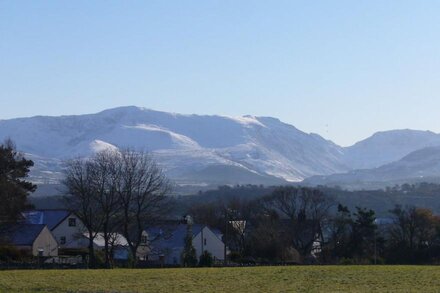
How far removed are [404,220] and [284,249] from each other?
1702cm

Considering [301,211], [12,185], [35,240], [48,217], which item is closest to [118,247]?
[35,240]

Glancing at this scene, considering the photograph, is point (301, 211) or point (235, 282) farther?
point (301, 211)

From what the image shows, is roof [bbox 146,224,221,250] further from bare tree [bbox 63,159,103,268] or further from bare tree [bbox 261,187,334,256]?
bare tree [bbox 63,159,103,268]

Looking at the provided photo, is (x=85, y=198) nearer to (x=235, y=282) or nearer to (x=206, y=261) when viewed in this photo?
(x=206, y=261)

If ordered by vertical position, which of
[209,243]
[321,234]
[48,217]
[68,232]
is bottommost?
[209,243]

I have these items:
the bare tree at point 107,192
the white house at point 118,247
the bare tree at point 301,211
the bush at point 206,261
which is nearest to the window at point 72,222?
the white house at point 118,247

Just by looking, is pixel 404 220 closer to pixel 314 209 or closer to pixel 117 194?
pixel 314 209

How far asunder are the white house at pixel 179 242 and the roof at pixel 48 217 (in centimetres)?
938

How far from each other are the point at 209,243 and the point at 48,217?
17.8 metres

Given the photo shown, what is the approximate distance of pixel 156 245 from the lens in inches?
3664

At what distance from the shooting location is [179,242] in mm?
92875

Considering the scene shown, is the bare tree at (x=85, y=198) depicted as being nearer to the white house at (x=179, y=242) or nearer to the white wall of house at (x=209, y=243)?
the white house at (x=179, y=242)

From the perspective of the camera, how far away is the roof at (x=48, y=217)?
91.2 meters

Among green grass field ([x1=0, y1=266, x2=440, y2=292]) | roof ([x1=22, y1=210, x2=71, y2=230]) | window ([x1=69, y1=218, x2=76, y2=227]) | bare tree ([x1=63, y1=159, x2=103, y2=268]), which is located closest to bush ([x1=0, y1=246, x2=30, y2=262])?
bare tree ([x1=63, y1=159, x2=103, y2=268])
